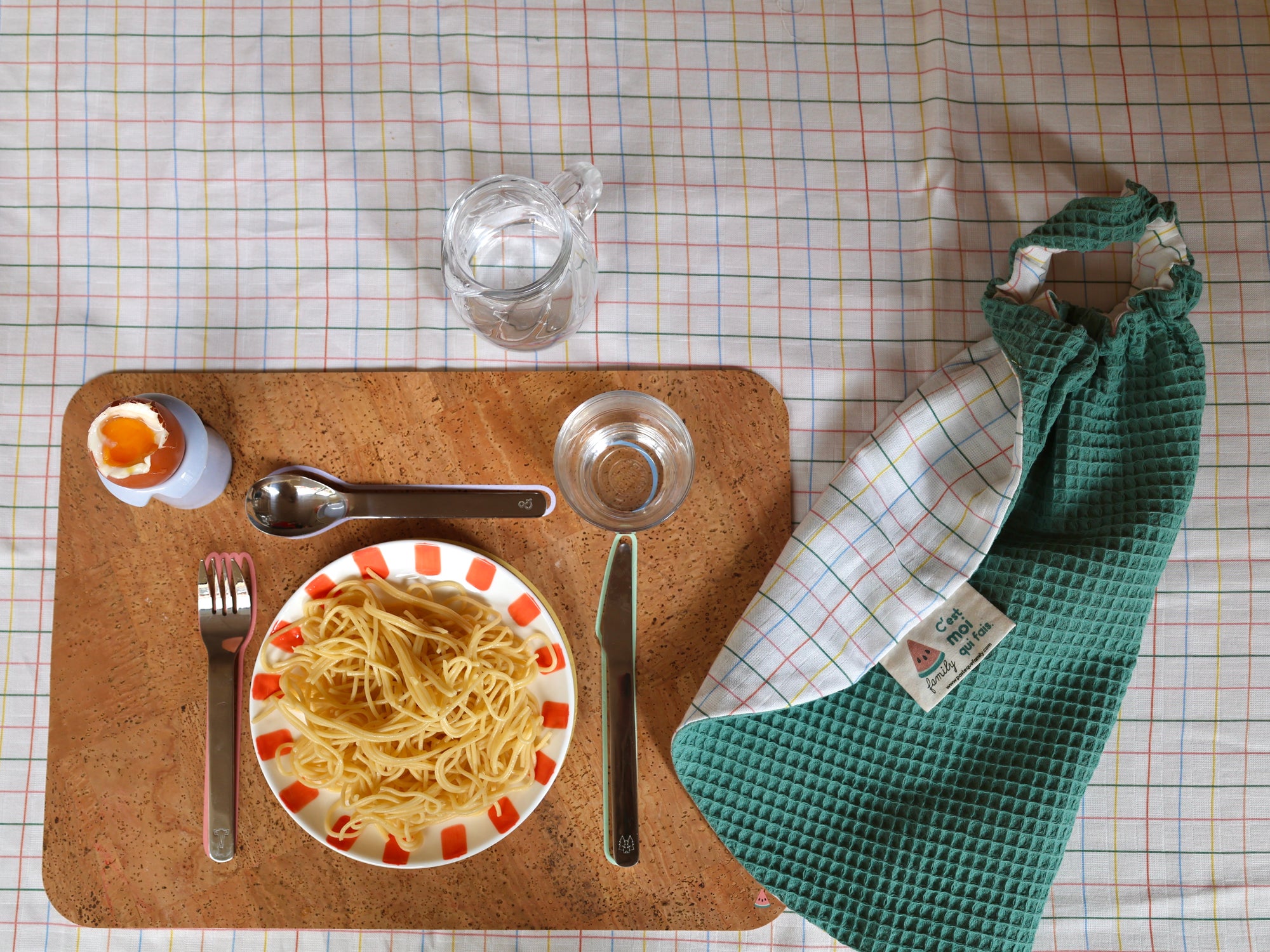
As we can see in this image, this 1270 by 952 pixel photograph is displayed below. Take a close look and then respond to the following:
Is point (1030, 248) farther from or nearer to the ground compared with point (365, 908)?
farther from the ground

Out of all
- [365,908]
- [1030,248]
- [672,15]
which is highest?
[672,15]

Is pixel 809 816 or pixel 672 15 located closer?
pixel 809 816

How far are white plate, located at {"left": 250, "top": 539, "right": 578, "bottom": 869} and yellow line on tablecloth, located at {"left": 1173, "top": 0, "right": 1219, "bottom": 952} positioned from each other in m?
0.85

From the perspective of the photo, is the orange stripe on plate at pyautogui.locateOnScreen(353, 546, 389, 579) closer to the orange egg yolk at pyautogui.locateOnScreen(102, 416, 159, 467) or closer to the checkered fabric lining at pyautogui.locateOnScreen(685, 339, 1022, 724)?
the orange egg yolk at pyautogui.locateOnScreen(102, 416, 159, 467)

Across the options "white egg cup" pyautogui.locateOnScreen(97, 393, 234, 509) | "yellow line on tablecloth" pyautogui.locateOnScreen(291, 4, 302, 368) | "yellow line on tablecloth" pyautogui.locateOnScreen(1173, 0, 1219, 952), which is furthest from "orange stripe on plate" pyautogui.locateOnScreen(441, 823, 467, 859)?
"yellow line on tablecloth" pyautogui.locateOnScreen(1173, 0, 1219, 952)

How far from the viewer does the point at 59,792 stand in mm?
1020

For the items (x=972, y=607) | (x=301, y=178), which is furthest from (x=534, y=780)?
(x=301, y=178)

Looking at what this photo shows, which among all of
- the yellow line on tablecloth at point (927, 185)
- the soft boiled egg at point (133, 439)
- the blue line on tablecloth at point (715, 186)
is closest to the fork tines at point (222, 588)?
the soft boiled egg at point (133, 439)

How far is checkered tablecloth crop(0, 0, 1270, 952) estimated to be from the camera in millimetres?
1042

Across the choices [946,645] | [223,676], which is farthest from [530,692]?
[946,645]

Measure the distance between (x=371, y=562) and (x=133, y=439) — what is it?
0.99 feet

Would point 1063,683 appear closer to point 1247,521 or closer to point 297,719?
point 1247,521

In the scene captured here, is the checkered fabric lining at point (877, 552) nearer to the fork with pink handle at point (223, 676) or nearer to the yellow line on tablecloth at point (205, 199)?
the fork with pink handle at point (223, 676)

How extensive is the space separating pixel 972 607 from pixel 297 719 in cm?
85
